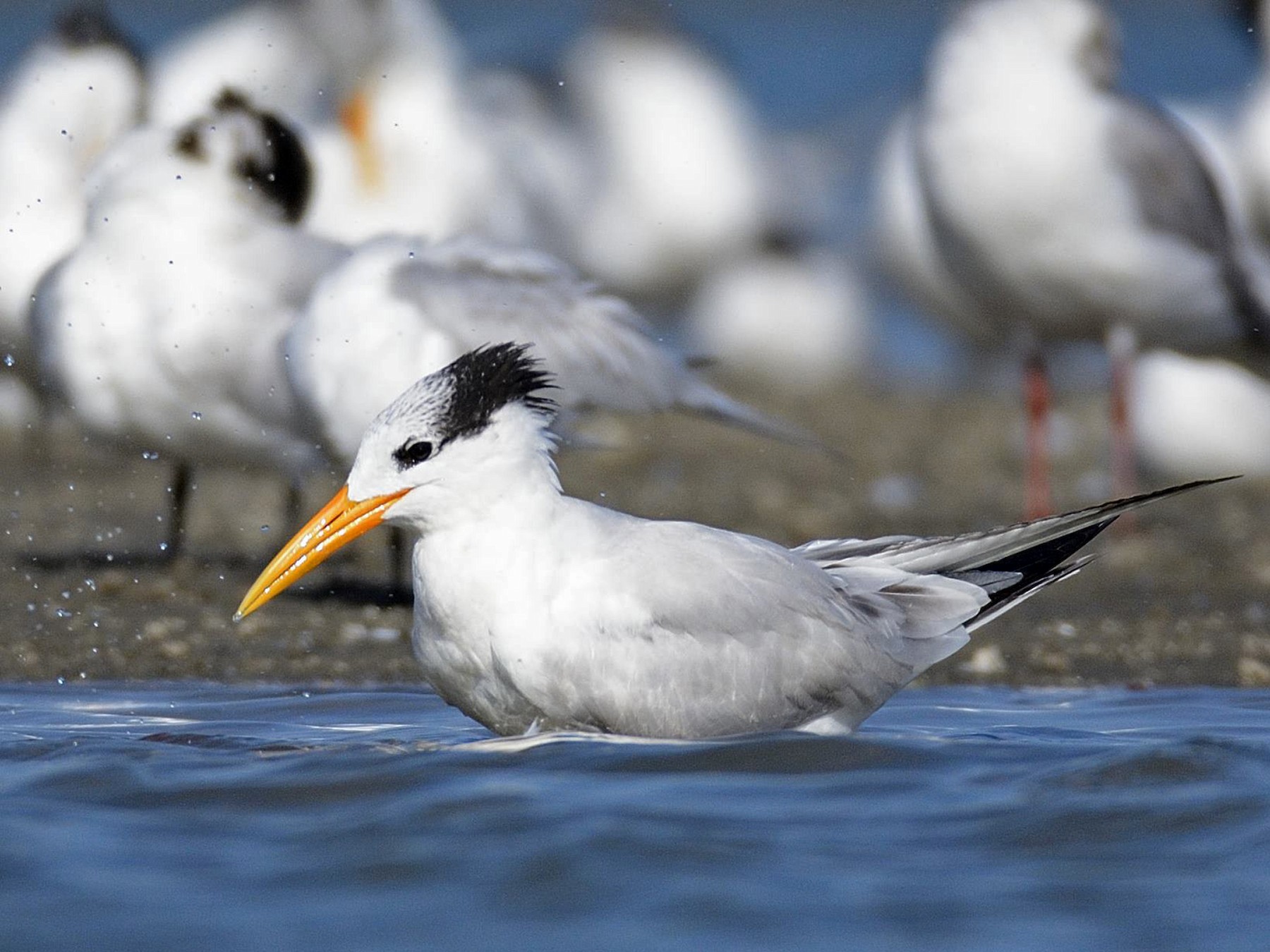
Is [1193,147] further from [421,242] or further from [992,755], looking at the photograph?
[992,755]

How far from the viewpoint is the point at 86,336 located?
7.74m

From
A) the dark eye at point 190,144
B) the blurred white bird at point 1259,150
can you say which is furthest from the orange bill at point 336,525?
the blurred white bird at point 1259,150

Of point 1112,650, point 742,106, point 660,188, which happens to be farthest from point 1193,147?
point 742,106

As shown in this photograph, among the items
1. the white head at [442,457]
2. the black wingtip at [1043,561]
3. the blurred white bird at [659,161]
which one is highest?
the blurred white bird at [659,161]

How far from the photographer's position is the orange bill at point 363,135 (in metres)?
9.61

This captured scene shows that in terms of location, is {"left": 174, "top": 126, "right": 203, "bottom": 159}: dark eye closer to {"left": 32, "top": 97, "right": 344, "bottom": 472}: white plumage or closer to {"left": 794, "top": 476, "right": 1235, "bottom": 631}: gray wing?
{"left": 32, "top": 97, "right": 344, "bottom": 472}: white plumage

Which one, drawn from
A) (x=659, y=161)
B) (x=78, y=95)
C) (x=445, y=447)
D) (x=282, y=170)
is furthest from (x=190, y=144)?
(x=659, y=161)

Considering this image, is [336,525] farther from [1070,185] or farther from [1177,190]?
[1177,190]

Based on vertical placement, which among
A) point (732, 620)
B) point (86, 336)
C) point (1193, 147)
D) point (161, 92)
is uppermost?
point (161, 92)

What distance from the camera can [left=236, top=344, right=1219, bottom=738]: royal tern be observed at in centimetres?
473

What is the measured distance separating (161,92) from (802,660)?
369 inches

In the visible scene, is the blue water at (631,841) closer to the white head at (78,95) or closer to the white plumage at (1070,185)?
the white plumage at (1070,185)

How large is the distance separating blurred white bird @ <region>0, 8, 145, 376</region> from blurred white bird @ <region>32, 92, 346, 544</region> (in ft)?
1.59

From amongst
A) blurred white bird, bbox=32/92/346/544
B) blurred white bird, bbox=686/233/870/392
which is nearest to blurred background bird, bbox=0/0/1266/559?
blurred white bird, bbox=32/92/346/544
